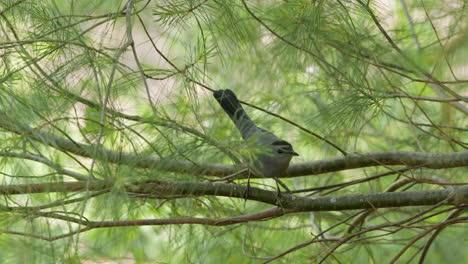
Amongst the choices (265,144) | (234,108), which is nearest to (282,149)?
(265,144)

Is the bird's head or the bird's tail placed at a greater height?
the bird's tail

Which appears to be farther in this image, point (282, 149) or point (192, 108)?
point (282, 149)

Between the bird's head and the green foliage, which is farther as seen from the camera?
the bird's head

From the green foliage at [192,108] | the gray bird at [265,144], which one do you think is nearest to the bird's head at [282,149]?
the gray bird at [265,144]

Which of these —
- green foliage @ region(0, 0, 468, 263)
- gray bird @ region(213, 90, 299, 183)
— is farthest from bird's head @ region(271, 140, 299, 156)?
green foliage @ region(0, 0, 468, 263)

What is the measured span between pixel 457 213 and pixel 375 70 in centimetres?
49

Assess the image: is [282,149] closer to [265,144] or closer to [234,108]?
[265,144]

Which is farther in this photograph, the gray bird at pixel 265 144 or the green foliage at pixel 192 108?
the gray bird at pixel 265 144

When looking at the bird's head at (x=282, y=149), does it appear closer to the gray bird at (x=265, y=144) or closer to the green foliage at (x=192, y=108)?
the gray bird at (x=265, y=144)

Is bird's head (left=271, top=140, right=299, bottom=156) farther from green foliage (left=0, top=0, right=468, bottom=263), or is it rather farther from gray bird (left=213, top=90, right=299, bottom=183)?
green foliage (left=0, top=0, right=468, bottom=263)

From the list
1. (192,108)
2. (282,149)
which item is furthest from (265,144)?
(192,108)

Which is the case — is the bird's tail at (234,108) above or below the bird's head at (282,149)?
above

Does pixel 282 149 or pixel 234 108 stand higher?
pixel 234 108

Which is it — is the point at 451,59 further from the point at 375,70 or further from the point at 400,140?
the point at 400,140
